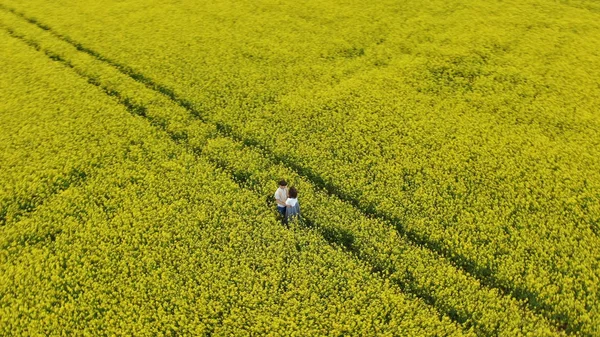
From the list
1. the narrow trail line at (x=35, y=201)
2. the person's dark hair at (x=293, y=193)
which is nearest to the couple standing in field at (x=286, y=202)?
the person's dark hair at (x=293, y=193)

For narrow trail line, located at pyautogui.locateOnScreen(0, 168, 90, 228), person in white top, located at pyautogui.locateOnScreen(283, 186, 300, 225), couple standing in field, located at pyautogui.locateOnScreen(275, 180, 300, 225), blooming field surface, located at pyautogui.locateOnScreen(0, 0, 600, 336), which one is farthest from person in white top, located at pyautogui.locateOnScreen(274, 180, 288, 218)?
narrow trail line, located at pyautogui.locateOnScreen(0, 168, 90, 228)

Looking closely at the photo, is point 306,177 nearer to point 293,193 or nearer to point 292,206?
point 292,206

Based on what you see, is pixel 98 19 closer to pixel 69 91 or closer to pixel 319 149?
pixel 69 91

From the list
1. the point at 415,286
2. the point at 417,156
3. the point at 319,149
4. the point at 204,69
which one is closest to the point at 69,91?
the point at 204,69

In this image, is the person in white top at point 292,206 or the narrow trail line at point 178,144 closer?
the narrow trail line at point 178,144

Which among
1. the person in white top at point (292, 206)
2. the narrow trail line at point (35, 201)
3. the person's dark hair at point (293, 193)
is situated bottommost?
the narrow trail line at point (35, 201)

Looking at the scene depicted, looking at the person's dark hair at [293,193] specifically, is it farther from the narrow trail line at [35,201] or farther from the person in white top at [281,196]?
the narrow trail line at [35,201]

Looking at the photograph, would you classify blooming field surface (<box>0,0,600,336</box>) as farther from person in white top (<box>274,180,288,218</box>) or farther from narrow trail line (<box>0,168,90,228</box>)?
person in white top (<box>274,180,288,218</box>)
